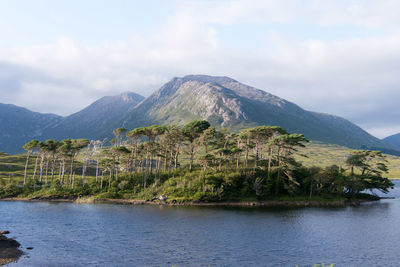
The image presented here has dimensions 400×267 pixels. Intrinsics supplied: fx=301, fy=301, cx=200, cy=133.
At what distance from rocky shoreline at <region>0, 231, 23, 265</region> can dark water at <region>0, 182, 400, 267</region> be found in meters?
1.43

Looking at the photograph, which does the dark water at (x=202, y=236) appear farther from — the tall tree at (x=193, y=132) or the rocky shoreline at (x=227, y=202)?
the tall tree at (x=193, y=132)

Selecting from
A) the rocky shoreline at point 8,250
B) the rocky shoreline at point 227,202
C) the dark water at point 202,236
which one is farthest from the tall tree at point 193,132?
the rocky shoreline at point 8,250

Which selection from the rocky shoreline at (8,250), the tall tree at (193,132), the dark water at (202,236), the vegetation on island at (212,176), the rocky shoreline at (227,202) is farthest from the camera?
the tall tree at (193,132)

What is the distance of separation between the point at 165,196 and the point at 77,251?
55.2 metres

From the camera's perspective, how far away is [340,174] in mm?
115375

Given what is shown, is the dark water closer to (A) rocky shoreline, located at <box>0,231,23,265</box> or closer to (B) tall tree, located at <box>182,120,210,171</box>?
(A) rocky shoreline, located at <box>0,231,23,265</box>

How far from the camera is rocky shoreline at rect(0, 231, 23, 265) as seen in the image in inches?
1764

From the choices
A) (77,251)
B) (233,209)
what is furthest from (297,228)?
(77,251)

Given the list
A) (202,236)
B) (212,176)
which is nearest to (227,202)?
(212,176)

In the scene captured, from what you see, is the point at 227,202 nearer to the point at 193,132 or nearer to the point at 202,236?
the point at 193,132

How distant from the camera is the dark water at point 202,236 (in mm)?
47094

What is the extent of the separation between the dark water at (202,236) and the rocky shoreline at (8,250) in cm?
143

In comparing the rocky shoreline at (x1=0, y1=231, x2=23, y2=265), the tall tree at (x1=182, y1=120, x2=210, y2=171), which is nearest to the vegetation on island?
the tall tree at (x1=182, y1=120, x2=210, y2=171)

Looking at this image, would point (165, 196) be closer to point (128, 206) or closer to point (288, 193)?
point (128, 206)
